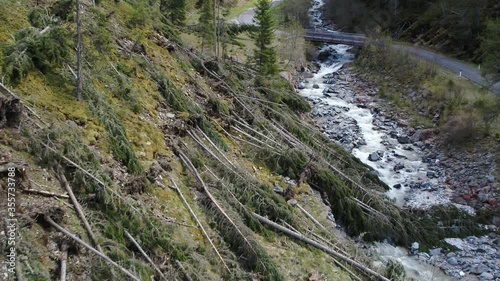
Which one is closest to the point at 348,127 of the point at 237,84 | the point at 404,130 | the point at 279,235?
the point at 404,130

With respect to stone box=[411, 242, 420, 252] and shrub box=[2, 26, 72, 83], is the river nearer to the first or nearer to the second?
stone box=[411, 242, 420, 252]

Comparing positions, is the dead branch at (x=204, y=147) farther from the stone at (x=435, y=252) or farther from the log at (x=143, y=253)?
the stone at (x=435, y=252)

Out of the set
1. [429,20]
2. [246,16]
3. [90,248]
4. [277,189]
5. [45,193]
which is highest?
[429,20]

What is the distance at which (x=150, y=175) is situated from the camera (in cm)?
1122

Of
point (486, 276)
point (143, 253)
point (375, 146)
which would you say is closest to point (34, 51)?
point (143, 253)

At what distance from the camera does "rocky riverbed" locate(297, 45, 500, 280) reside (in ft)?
56.7

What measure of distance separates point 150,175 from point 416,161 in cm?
2026

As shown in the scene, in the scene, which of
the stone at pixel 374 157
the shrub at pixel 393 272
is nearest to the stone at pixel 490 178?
the stone at pixel 374 157

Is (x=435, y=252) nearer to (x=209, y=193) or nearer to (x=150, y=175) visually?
(x=209, y=193)

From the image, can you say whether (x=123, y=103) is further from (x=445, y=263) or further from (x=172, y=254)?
(x=445, y=263)

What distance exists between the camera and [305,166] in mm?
16234

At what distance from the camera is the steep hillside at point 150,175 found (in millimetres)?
8258

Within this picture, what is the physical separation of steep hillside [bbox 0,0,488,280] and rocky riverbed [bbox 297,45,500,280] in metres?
1.57

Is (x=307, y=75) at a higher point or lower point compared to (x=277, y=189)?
lower
